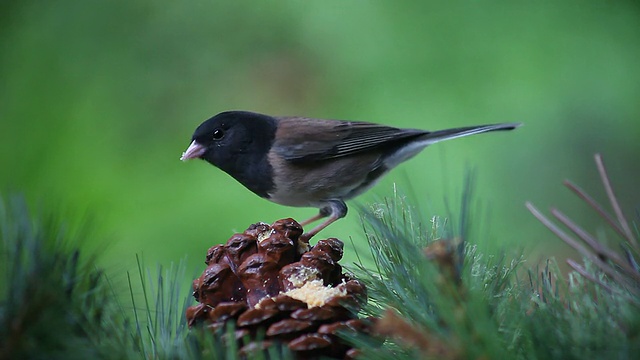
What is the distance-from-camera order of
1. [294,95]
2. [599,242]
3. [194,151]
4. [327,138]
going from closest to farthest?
[599,242] → [194,151] → [327,138] → [294,95]

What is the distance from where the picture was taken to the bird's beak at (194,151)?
5.51 ft

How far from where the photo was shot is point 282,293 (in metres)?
0.83

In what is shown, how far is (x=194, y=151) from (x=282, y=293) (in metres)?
0.92

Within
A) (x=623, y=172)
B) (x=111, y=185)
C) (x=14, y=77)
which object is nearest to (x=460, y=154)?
(x=623, y=172)

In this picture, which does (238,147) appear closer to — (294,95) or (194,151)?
(194,151)

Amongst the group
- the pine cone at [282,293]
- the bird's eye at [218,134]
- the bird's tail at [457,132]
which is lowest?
the pine cone at [282,293]

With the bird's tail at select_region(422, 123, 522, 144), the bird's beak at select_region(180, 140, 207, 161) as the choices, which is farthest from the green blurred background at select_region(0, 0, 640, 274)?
the bird's beak at select_region(180, 140, 207, 161)

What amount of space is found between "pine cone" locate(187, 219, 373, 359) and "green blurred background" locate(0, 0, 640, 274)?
2.83ft

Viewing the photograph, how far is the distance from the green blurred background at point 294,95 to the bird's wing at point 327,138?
0.10 m

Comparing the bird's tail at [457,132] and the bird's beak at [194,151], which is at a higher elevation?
the bird's beak at [194,151]

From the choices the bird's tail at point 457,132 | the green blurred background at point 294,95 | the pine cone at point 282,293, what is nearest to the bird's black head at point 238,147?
the green blurred background at point 294,95

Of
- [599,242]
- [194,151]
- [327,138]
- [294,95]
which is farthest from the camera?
[294,95]

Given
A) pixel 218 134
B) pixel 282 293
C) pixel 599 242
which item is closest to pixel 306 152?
pixel 218 134

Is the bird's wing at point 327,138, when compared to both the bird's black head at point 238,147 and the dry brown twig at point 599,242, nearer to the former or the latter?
the bird's black head at point 238,147
